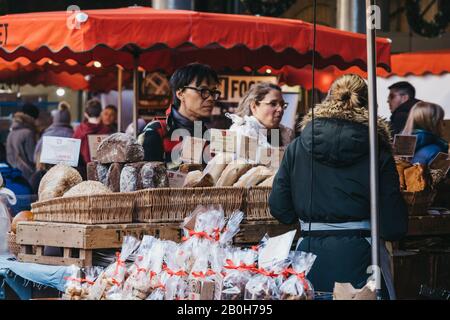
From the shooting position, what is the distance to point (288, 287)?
4.46 m

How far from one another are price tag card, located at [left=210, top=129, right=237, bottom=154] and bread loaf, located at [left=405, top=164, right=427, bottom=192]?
3.89ft

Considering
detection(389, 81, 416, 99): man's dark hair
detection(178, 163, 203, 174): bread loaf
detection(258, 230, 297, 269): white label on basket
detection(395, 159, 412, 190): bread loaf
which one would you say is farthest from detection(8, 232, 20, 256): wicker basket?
detection(389, 81, 416, 99): man's dark hair

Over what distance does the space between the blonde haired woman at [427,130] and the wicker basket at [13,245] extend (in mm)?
3727

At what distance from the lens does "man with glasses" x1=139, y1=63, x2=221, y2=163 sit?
720cm

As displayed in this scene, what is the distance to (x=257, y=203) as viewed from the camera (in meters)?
6.20

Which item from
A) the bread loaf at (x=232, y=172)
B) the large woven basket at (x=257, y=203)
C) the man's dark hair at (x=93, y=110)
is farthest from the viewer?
the man's dark hair at (x=93, y=110)

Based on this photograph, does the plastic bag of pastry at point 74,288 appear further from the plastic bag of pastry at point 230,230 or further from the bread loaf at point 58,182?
the bread loaf at point 58,182

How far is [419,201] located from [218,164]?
53.7 inches

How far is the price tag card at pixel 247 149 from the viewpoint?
6.69 metres

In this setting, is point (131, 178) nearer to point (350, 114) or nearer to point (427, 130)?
point (350, 114)

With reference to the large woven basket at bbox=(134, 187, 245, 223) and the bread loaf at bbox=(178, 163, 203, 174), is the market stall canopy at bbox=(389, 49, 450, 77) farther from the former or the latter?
the large woven basket at bbox=(134, 187, 245, 223)

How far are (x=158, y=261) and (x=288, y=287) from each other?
Answer: 702 mm

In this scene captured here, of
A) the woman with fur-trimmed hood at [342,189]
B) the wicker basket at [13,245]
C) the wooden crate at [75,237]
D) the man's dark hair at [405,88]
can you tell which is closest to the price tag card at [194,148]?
the wooden crate at [75,237]

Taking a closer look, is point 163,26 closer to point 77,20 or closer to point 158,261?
point 77,20
